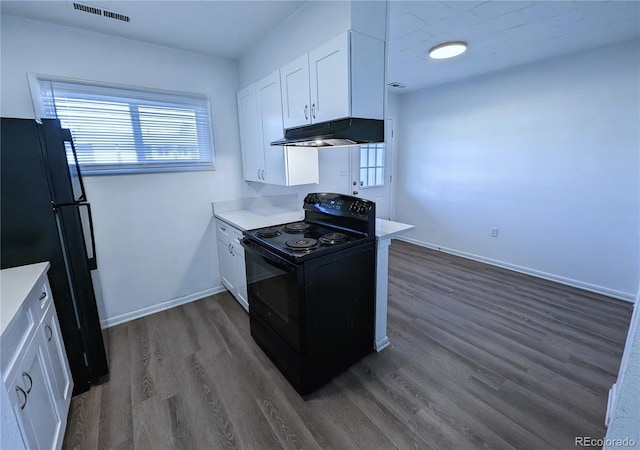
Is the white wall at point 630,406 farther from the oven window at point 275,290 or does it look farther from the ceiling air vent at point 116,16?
the ceiling air vent at point 116,16

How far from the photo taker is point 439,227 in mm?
4488

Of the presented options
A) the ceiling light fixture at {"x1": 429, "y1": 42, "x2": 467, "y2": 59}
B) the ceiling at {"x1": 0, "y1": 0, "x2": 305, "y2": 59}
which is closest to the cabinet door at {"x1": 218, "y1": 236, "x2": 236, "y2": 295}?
the ceiling at {"x1": 0, "y1": 0, "x2": 305, "y2": 59}

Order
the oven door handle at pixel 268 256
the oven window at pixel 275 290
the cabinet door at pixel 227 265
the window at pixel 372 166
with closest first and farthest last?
the oven door handle at pixel 268 256
the oven window at pixel 275 290
the cabinet door at pixel 227 265
the window at pixel 372 166

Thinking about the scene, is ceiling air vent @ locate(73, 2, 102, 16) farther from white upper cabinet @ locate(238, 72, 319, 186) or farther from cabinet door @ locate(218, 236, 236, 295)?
cabinet door @ locate(218, 236, 236, 295)

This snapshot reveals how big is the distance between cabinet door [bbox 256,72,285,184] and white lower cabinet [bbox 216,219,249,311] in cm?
66

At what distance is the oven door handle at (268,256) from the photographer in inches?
65.2

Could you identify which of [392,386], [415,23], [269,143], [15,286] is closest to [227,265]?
[269,143]

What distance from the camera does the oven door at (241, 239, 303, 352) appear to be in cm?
166

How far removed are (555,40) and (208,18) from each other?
10.2ft

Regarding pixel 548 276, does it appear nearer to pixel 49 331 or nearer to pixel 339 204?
pixel 339 204

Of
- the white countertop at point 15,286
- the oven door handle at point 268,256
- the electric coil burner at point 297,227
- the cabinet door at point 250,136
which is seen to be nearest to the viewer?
the white countertop at point 15,286

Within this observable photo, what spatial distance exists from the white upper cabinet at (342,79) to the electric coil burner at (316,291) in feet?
2.07

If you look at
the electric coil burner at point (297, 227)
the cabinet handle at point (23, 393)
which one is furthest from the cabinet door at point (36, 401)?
the electric coil burner at point (297, 227)

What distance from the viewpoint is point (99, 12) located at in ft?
6.40
